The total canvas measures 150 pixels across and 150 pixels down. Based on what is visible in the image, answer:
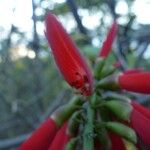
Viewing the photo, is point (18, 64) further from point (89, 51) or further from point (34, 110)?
point (89, 51)

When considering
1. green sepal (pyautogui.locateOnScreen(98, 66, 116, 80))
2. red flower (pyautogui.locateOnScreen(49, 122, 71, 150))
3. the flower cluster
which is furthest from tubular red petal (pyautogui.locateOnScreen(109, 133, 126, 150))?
green sepal (pyautogui.locateOnScreen(98, 66, 116, 80))

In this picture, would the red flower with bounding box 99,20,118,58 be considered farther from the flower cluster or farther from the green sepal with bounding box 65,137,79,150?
the green sepal with bounding box 65,137,79,150

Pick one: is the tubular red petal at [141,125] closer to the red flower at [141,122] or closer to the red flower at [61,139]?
the red flower at [141,122]

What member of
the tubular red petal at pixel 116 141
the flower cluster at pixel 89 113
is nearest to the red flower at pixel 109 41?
the flower cluster at pixel 89 113

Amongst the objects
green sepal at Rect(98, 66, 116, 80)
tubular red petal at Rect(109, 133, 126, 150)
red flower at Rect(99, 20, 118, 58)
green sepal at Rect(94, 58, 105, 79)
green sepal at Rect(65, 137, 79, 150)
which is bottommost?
tubular red petal at Rect(109, 133, 126, 150)

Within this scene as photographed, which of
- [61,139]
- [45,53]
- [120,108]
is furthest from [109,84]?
[45,53]

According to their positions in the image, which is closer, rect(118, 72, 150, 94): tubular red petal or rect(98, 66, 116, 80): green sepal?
rect(118, 72, 150, 94): tubular red petal

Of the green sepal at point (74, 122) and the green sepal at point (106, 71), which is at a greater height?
the green sepal at point (106, 71)

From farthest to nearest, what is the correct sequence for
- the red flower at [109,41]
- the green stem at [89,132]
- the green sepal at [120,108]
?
the red flower at [109,41] < the green sepal at [120,108] < the green stem at [89,132]

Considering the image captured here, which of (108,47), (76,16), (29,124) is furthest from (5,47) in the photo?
(108,47)
